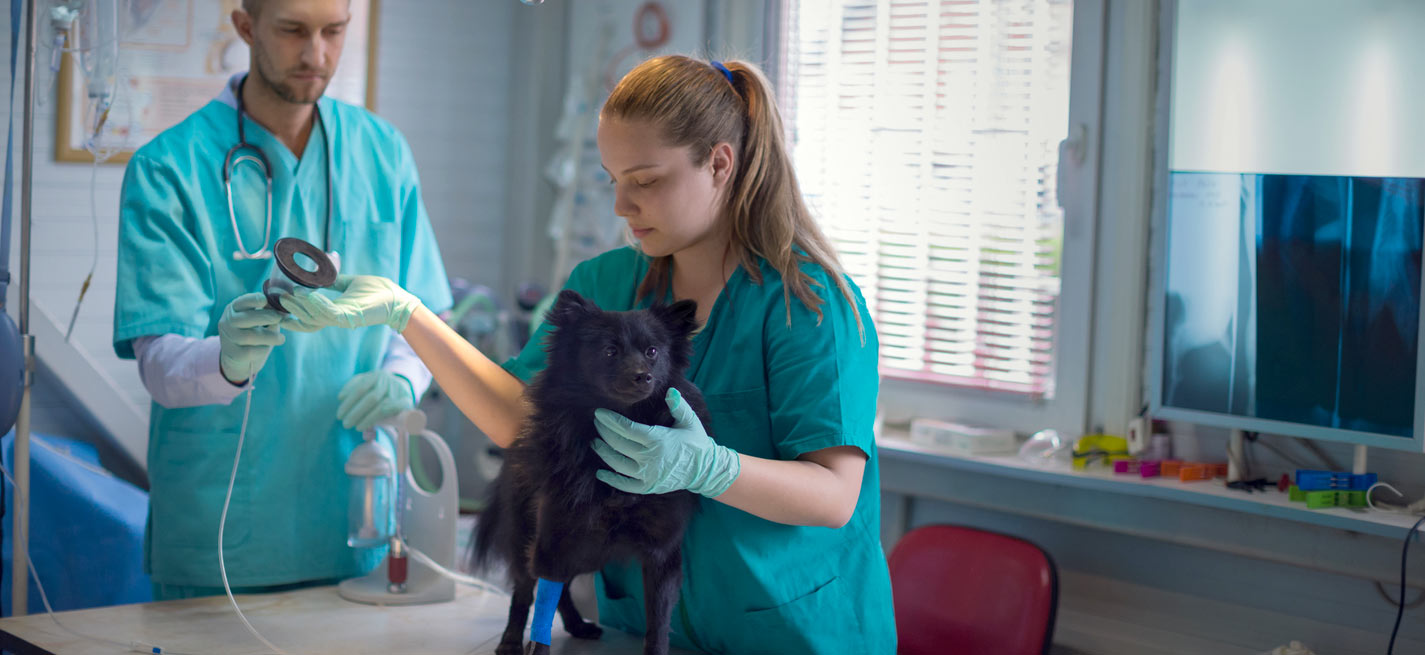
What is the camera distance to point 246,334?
5.32ft

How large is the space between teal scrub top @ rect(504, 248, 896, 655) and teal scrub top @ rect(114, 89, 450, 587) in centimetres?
62

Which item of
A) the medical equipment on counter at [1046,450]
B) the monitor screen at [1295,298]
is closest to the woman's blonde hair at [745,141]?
the monitor screen at [1295,298]

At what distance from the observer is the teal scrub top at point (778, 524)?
4.82 ft

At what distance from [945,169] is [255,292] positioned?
6.16 feet

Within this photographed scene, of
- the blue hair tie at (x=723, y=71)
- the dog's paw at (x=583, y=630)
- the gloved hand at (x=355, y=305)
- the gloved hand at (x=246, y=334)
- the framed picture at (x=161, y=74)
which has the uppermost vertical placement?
the framed picture at (x=161, y=74)

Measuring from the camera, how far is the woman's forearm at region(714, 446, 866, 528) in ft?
4.51

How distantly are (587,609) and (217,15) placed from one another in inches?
96.2

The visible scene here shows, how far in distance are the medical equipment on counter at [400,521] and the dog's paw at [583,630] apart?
0.34m

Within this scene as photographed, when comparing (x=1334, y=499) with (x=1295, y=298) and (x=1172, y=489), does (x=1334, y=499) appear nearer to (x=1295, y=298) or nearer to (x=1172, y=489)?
(x=1172, y=489)

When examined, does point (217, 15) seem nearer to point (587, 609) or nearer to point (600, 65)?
point (600, 65)

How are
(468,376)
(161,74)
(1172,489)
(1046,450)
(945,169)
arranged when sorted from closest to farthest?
(468,376)
(1172,489)
(1046,450)
(945,169)
(161,74)

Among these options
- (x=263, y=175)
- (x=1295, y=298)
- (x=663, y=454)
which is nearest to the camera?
(x=663, y=454)

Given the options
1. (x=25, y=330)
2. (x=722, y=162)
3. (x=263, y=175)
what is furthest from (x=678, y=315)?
(x=25, y=330)

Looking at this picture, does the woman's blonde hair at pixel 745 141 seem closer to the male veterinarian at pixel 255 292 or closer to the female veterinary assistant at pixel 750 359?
the female veterinary assistant at pixel 750 359
